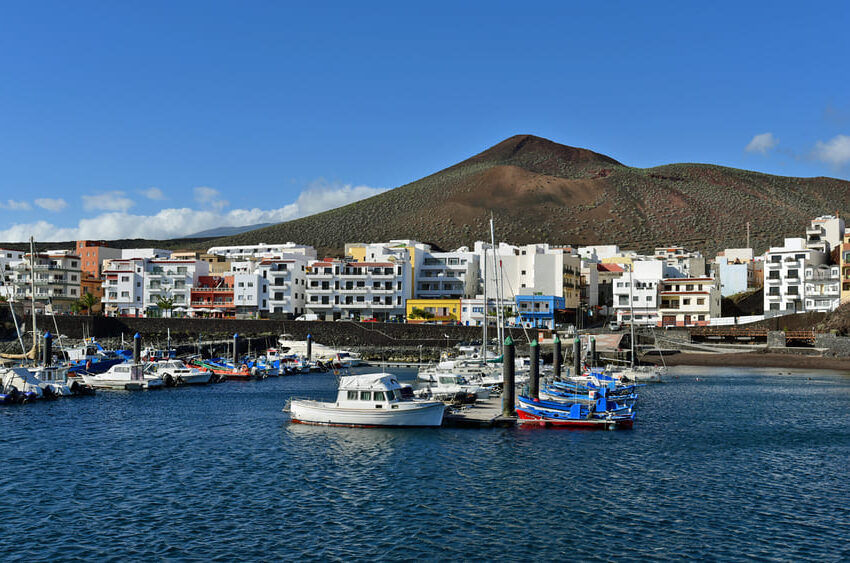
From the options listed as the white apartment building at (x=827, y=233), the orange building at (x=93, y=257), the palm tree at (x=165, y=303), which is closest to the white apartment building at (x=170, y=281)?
the palm tree at (x=165, y=303)

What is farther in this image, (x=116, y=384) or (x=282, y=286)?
(x=282, y=286)

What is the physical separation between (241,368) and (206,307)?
169 ft

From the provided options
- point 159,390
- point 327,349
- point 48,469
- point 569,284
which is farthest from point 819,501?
point 569,284

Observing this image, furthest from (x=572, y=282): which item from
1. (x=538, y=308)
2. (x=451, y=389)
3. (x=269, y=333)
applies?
(x=451, y=389)

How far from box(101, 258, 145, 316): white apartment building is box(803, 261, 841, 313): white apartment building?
337ft

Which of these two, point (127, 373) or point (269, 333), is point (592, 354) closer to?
point (269, 333)

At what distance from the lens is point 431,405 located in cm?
4538

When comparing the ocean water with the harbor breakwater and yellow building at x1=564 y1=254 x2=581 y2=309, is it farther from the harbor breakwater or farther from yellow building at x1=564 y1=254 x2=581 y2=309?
yellow building at x1=564 y1=254 x2=581 y2=309

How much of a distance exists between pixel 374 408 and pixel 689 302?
89.9m

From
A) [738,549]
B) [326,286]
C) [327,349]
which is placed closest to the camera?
[738,549]

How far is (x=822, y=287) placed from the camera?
382ft

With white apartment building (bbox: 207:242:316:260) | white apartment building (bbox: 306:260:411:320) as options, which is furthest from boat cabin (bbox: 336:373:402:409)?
white apartment building (bbox: 207:242:316:260)

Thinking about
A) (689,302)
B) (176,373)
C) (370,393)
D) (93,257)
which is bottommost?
(176,373)

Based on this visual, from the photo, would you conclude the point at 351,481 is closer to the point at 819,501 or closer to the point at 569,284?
the point at 819,501
